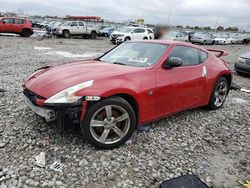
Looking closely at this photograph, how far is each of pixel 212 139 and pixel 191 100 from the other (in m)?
0.80

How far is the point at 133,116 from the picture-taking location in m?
3.31

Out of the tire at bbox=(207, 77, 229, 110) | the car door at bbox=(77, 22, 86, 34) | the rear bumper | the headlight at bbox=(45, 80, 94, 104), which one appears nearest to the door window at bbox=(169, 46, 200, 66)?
the tire at bbox=(207, 77, 229, 110)

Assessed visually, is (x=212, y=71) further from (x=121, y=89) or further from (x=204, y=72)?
(x=121, y=89)

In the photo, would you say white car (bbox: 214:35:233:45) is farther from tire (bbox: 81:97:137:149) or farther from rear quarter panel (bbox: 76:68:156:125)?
tire (bbox: 81:97:137:149)

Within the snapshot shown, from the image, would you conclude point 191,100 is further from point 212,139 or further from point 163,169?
point 163,169

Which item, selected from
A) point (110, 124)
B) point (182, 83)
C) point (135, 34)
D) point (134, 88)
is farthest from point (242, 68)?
point (135, 34)

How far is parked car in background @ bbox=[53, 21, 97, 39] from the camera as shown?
23.4 metres

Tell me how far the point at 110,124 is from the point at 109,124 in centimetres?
1

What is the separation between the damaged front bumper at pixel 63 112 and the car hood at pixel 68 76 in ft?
0.50

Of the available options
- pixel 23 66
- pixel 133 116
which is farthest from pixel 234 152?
pixel 23 66

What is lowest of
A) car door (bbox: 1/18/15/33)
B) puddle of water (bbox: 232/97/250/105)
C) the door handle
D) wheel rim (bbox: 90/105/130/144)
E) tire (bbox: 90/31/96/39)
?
puddle of water (bbox: 232/97/250/105)

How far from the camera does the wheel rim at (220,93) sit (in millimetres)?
5084

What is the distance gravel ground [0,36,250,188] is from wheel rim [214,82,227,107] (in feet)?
2.17

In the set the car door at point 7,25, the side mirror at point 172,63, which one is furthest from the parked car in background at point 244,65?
the car door at point 7,25
